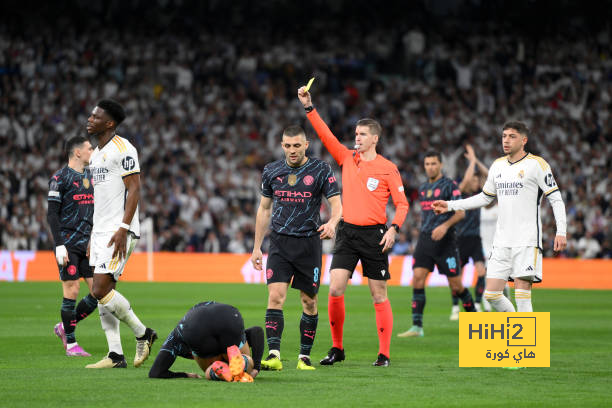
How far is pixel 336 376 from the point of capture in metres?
8.46

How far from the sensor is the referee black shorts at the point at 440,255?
13.9m

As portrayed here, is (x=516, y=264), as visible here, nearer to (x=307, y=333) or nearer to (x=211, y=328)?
(x=307, y=333)

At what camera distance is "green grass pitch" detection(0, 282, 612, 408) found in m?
6.99

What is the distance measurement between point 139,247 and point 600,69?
60.6 ft

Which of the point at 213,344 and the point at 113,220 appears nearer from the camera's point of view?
the point at 213,344

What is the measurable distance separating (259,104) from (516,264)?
→ 2641 centimetres

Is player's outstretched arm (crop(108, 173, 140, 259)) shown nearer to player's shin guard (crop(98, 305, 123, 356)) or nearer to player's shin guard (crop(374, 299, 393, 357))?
player's shin guard (crop(98, 305, 123, 356))

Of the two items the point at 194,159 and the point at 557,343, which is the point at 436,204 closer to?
the point at 557,343

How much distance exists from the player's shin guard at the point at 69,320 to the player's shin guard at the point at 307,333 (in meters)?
2.93

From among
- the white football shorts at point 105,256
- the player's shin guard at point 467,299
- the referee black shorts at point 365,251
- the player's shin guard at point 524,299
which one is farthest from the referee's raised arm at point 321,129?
the player's shin guard at point 467,299

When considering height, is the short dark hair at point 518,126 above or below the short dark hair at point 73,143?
above

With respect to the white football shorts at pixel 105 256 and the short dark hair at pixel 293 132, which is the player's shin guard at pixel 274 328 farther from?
the short dark hair at pixel 293 132

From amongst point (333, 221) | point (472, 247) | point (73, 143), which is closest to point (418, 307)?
point (472, 247)

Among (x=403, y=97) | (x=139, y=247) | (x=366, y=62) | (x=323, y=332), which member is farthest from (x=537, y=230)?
(x=366, y=62)
